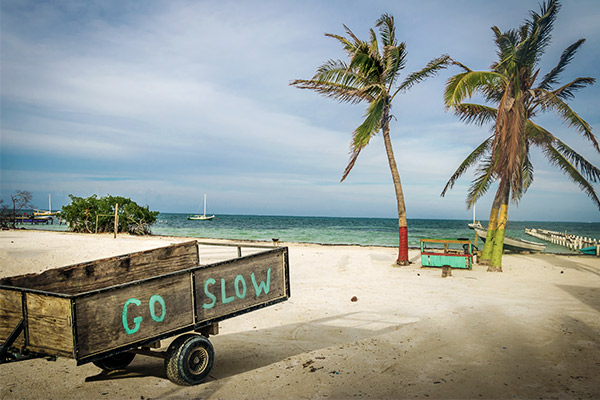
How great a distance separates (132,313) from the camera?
392 centimetres

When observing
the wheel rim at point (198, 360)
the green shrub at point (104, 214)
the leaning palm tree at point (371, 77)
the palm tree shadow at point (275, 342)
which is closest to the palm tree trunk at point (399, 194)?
the leaning palm tree at point (371, 77)

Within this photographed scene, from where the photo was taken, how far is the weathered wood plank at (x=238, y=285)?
4438 millimetres

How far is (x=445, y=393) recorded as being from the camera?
4289mm

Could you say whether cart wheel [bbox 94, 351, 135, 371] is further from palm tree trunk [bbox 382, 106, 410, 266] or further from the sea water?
the sea water

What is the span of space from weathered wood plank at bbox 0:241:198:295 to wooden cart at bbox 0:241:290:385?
12mm

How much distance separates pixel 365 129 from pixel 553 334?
8.35 meters

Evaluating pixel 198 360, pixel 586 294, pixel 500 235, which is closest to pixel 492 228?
pixel 500 235

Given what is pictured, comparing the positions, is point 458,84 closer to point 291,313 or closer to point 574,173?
point 574,173

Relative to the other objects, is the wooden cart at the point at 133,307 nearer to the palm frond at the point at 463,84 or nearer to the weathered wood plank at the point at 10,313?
the weathered wood plank at the point at 10,313

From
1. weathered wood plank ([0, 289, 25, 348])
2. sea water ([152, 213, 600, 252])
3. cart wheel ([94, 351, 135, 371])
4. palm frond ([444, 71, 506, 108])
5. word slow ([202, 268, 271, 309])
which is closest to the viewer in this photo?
weathered wood plank ([0, 289, 25, 348])

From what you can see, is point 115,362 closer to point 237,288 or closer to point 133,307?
point 133,307

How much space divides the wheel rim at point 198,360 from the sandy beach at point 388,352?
0.60 feet

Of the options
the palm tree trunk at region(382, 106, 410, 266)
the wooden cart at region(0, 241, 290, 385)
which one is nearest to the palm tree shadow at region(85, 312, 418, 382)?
the wooden cart at region(0, 241, 290, 385)

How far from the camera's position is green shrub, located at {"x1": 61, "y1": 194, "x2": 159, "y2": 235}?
108 feet
